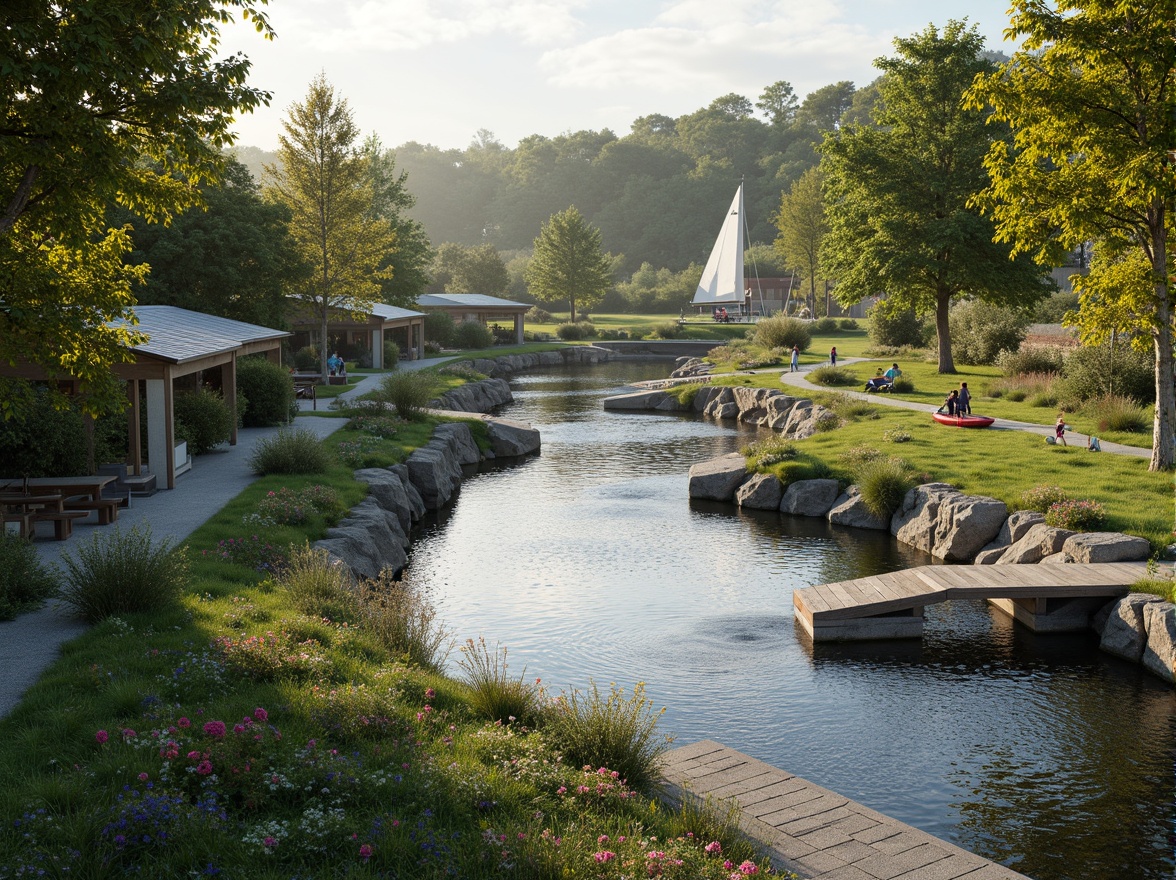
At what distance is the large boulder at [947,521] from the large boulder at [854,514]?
44 centimetres

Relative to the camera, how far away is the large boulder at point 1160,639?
1240 centimetres

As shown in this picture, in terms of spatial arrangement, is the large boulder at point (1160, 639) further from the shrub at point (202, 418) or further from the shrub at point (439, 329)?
the shrub at point (439, 329)

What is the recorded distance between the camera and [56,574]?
12.3 m

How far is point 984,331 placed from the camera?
1651 inches

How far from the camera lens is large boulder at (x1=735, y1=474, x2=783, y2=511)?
2291 centimetres

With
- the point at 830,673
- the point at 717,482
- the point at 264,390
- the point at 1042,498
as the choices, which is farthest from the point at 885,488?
the point at 264,390

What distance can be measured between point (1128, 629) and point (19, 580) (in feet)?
46.0

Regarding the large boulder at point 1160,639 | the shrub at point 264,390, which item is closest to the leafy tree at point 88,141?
the large boulder at point 1160,639

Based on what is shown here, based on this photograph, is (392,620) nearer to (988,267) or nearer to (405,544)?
(405,544)

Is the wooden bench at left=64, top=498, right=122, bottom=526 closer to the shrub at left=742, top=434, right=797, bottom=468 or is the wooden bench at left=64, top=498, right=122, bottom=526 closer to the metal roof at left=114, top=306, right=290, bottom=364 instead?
the metal roof at left=114, top=306, right=290, bottom=364

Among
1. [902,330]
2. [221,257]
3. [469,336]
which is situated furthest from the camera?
[469,336]

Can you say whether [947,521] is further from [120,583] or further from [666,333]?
[666,333]

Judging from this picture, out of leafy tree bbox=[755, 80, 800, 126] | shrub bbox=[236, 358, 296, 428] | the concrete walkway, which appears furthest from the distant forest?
shrub bbox=[236, 358, 296, 428]

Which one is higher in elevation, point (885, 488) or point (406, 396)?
point (406, 396)
